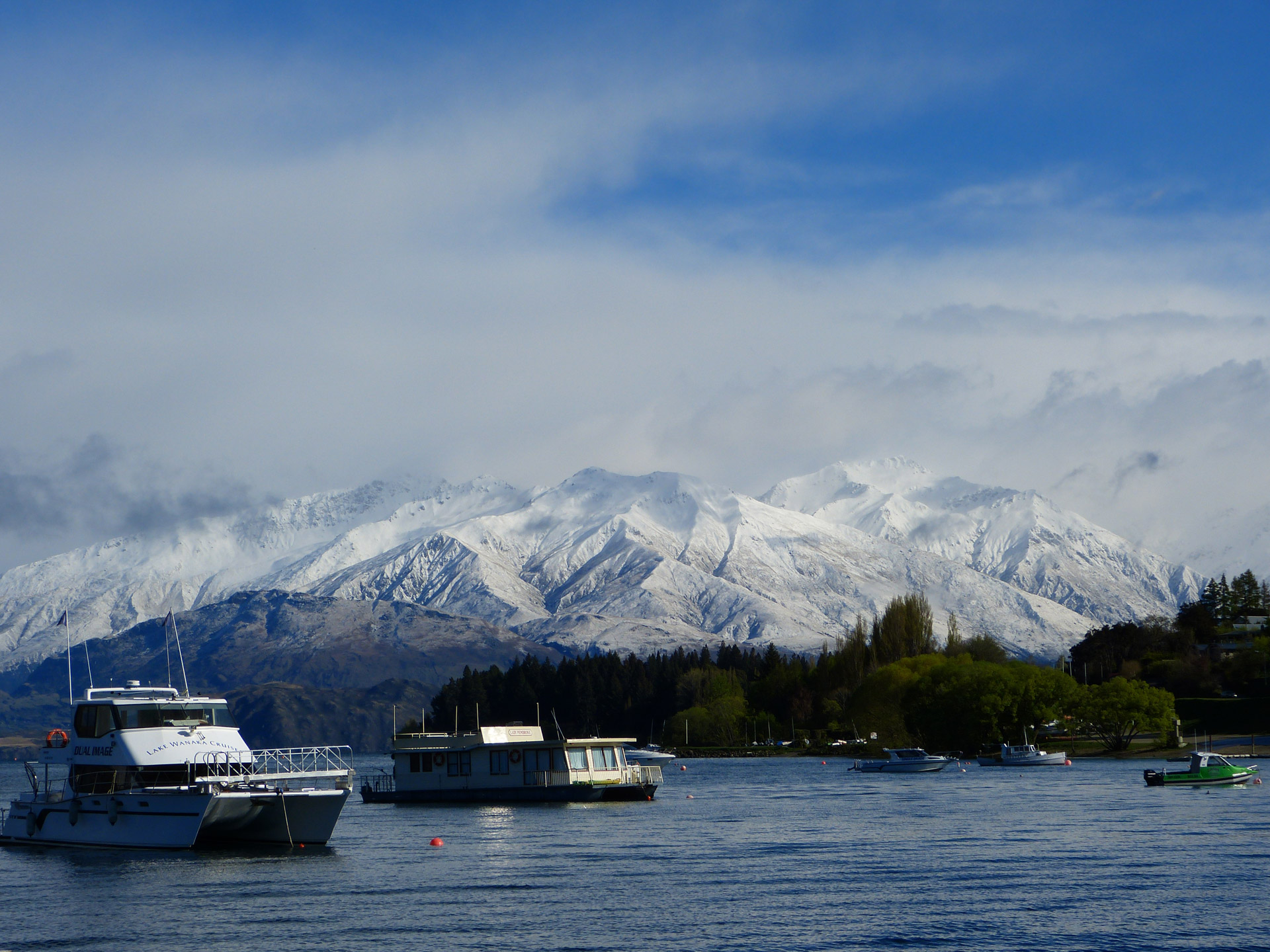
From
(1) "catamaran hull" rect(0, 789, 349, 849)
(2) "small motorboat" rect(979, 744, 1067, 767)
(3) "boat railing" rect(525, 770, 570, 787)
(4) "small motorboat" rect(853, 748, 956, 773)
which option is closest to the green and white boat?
(2) "small motorboat" rect(979, 744, 1067, 767)

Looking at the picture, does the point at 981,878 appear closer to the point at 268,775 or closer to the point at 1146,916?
the point at 1146,916

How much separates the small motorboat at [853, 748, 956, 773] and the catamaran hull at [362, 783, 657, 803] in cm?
5635

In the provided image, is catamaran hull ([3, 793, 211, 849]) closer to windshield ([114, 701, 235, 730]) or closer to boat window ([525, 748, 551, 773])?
windshield ([114, 701, 235, 730])

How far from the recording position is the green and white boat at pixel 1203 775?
12725 cm

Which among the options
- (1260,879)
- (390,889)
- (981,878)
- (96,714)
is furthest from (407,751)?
(1260,879)

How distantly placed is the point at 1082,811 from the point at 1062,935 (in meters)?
54.7

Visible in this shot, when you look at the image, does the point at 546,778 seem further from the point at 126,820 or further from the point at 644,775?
the point at 126,820

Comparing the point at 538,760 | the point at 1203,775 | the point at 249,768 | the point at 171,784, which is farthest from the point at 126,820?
the point at 1203,775

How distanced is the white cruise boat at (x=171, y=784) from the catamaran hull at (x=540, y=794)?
4633 centimetres

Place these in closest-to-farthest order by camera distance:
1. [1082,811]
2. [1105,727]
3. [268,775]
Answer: [268,775] → [1082,811] → [1105,727]

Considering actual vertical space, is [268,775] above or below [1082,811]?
above

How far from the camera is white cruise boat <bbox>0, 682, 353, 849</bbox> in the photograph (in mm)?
73500

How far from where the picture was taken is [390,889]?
Answer: 2522 inches

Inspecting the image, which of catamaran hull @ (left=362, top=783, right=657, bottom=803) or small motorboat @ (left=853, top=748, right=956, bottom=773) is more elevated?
catamaran hull @ (left=362, top=783, right=657, bottom=803)
